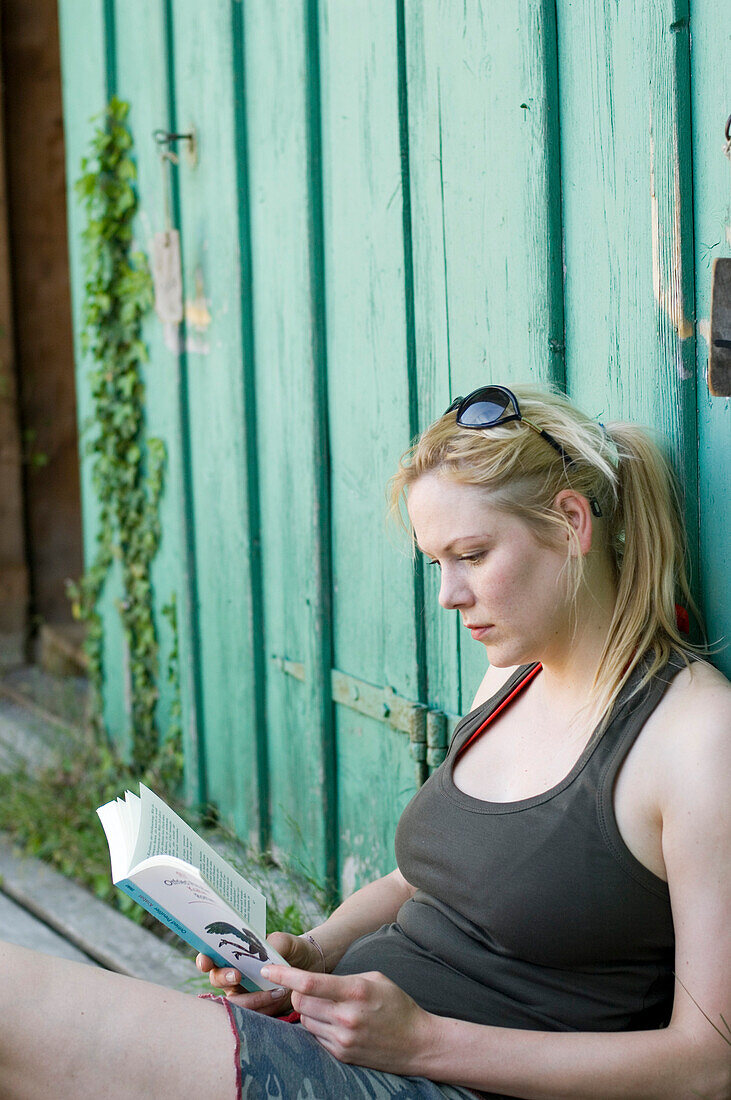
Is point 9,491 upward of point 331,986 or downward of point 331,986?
upward

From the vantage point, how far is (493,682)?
194cm

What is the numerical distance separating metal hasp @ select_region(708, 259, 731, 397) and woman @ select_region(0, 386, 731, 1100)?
184mm

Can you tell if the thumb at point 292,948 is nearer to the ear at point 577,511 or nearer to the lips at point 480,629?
the lips at point 480,629

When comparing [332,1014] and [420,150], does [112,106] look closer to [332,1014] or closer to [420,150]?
[420,150]

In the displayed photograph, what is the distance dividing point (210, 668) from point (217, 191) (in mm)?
1456

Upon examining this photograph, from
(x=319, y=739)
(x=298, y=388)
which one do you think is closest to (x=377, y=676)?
(x=319, y=739)

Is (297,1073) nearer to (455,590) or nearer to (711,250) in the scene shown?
Answer: (455,590)

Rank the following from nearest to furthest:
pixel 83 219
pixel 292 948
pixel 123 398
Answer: pixel 292 948 → pixel 123 398 → pixel 83 219

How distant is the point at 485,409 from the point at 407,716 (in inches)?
41.2

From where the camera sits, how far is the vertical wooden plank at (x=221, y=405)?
3.28 meters

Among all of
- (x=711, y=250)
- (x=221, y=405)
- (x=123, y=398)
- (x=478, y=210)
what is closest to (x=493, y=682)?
(x=711, y=250)

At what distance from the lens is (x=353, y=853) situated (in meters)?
2.96

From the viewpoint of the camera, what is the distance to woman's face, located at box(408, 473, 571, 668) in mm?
1625

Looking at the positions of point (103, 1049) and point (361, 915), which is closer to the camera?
point (103, 1049)
